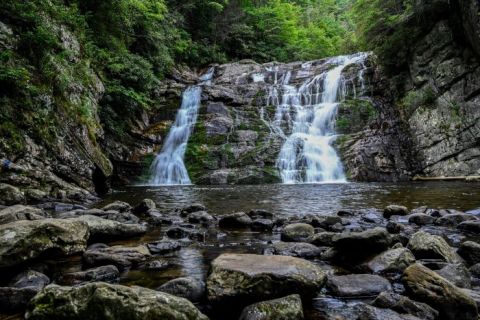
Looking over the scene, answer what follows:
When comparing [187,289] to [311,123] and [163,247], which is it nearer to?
[163,247]

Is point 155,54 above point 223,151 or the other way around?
above

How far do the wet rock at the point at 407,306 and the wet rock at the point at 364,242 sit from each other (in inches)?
61.5

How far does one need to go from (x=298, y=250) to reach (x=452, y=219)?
388cm

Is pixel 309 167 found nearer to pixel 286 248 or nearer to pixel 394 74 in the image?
pixel 394 74

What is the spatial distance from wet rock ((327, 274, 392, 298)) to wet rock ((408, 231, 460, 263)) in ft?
3.80

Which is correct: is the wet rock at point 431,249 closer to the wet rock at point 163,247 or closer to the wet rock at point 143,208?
the wet rock at point 163,247

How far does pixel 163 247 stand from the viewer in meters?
5.68

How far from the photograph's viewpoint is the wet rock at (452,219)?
7.28m

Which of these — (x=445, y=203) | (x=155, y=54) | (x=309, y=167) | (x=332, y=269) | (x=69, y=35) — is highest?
(x=155, y=54)

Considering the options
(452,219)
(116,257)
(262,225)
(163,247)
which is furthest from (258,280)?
(452,219)

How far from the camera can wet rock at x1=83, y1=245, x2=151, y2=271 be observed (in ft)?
15.8

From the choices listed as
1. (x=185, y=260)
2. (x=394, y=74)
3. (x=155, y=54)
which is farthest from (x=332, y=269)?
(x=155, y=54)

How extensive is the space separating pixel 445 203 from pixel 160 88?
20.0 metres

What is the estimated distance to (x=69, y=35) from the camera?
14.9 metres
